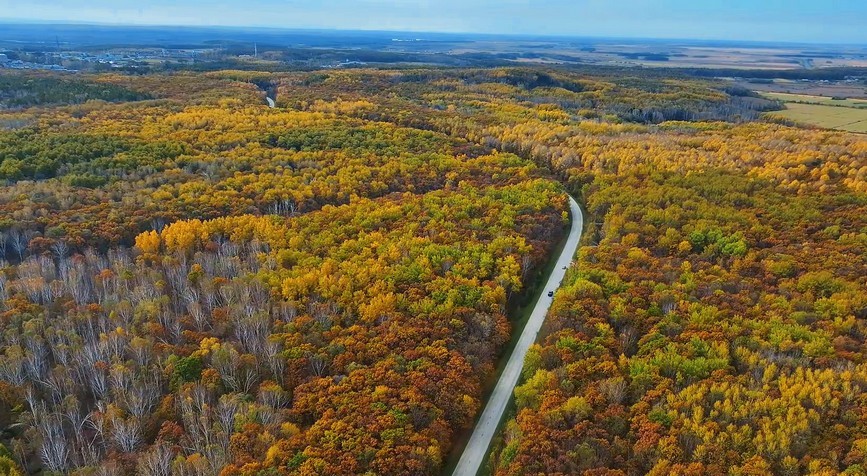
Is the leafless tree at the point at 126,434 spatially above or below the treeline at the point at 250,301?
below

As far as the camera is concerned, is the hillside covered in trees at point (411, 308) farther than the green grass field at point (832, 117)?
No

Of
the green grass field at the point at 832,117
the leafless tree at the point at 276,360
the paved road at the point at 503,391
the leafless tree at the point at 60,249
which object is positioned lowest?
the paved road at the point at 503,391

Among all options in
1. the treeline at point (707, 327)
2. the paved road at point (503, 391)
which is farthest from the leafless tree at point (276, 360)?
the treeline at point (707, 327)

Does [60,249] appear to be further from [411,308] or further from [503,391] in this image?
[503,391]

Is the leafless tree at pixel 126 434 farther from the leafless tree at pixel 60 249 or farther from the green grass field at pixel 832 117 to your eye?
the green grass field at pixel 832 117

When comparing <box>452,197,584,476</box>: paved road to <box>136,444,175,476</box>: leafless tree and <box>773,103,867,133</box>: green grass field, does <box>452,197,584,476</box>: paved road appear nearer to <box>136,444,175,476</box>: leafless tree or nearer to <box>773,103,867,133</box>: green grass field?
<box>136,444,175,476</box>: leafless tree

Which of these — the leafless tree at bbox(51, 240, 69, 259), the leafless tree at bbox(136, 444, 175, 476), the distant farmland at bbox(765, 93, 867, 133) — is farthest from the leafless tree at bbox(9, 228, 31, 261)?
the distant farmland at bbox(765, 93, 867, 133)
